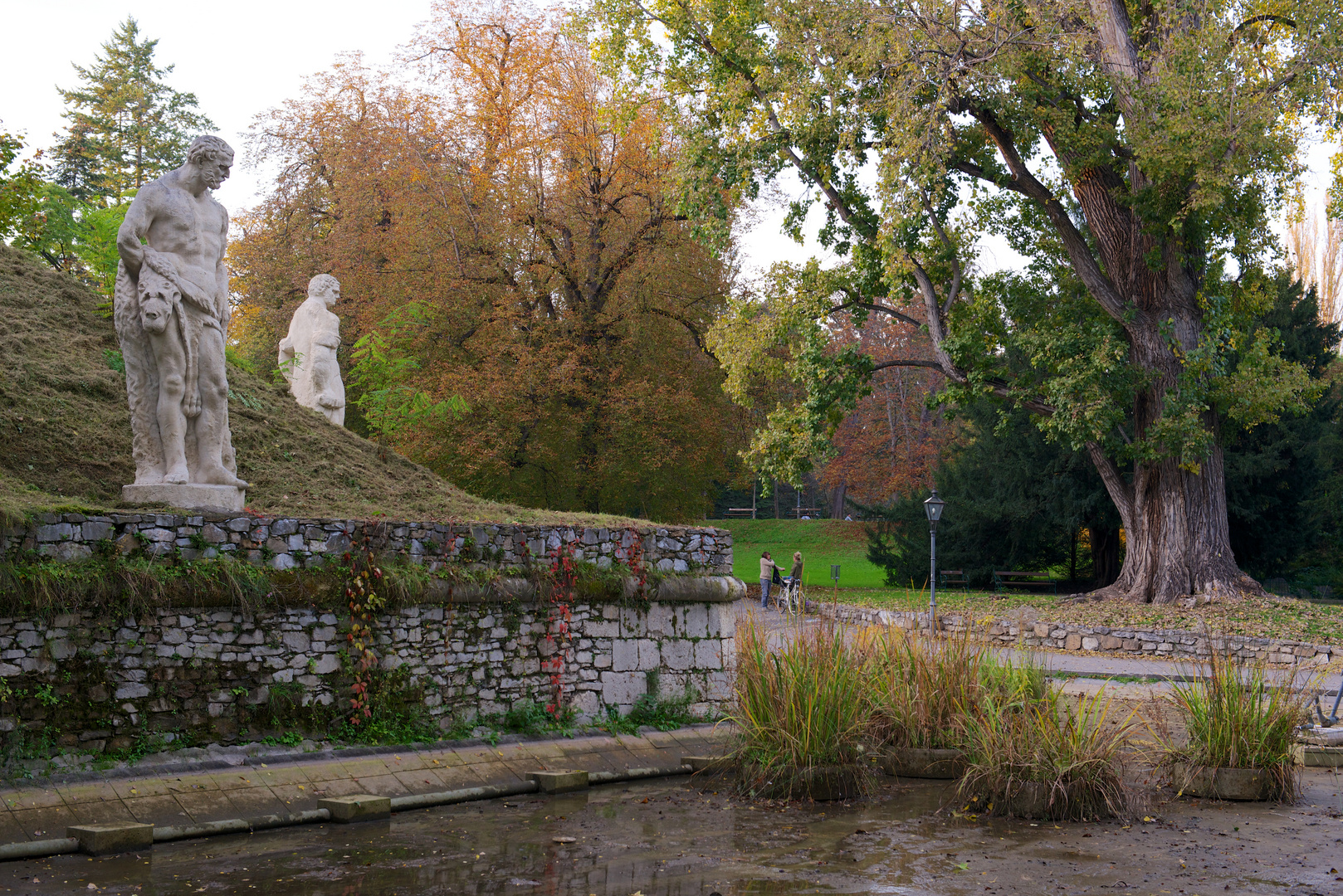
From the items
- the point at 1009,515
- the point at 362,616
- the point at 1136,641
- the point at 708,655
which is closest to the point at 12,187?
the point at 362,616

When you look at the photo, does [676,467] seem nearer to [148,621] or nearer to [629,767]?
[629,767]

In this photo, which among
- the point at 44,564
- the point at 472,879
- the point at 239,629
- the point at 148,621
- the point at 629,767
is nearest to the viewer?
the point at 472,879

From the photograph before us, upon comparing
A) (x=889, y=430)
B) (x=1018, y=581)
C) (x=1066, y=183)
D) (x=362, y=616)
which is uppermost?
(x=1066, y=183)

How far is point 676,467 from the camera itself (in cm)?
2289

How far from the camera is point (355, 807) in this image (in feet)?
25.1

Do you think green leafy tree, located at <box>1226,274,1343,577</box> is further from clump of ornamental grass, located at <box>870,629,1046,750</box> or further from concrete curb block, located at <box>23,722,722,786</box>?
concrete curb block, located at <box>23,722,722,786</box>

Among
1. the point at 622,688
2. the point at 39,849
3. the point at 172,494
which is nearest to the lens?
the point at 39,849

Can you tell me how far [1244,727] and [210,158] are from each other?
9423 mm

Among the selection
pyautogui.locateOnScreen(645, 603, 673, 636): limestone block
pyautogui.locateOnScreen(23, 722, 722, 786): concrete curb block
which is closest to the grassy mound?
pyautogui.locateOnScreen(645, 603, 673, 636): limestone block

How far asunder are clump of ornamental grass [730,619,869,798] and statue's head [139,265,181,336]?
209 inches

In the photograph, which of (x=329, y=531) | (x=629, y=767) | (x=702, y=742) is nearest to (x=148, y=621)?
(x=329, y=531)

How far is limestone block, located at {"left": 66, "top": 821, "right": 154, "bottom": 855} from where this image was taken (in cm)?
651

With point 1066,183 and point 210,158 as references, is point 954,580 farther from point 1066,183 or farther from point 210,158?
point 210,158

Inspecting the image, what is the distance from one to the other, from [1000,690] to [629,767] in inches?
131
